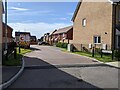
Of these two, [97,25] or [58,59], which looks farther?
[97,25]

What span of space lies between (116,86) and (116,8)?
64.6 ft

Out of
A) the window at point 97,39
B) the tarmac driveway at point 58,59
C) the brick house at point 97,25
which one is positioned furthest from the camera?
the window at point 97,39

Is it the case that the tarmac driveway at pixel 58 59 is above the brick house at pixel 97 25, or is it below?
below

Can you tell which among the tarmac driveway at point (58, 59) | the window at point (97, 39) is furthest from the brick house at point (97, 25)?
the tarmac driveway at point (58, 59)

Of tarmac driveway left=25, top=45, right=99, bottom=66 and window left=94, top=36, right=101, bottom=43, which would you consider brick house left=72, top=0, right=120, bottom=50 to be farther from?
tarmac driveway left=25, top=45, right=99, bottom=66

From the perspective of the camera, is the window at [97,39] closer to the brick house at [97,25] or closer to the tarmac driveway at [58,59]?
the brick house at [97,25]

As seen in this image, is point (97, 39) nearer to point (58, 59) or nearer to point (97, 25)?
point (97, 25)

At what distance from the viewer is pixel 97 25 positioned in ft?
108

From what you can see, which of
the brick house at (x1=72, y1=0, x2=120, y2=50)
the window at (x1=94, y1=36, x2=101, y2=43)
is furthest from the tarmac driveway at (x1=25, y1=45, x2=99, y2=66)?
the window at (x1=94, y1=36, x2=101, y2=43)

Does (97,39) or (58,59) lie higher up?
(97,39)

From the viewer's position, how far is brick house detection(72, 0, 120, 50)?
96.9 feet

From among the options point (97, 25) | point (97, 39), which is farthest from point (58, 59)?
point (97, 25)

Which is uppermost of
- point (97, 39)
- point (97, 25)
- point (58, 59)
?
point (97, 25)

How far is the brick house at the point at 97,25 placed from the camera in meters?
29.5
